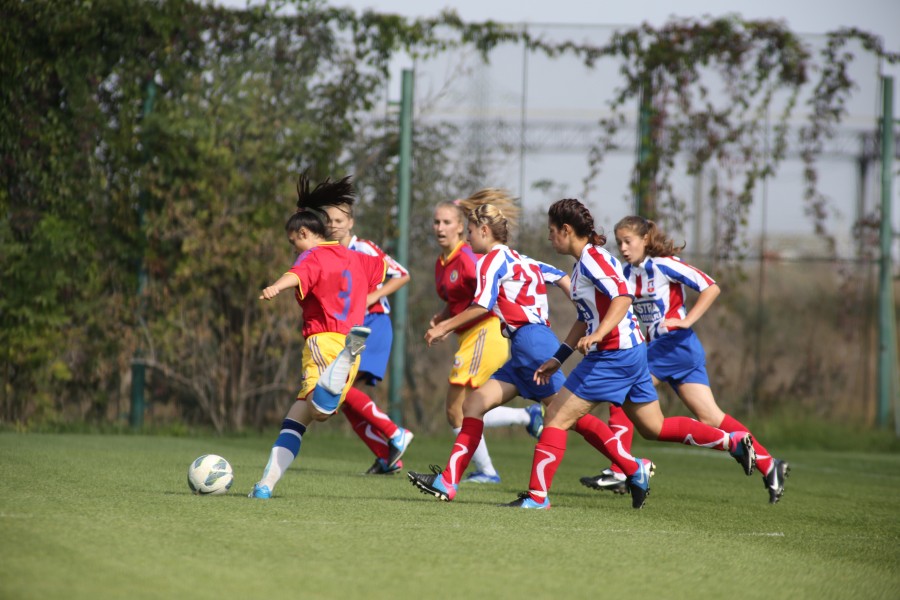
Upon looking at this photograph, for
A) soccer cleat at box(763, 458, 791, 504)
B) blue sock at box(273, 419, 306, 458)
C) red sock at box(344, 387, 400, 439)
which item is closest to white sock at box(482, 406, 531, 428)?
red sock at box(344, 387, 400, 439)

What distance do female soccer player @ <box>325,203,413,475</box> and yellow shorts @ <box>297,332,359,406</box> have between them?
87 cm

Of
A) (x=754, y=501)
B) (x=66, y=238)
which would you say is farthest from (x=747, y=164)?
(x=66, y=238)

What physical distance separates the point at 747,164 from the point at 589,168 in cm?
174

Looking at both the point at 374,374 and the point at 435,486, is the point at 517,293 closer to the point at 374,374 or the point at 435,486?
the point at 435,486

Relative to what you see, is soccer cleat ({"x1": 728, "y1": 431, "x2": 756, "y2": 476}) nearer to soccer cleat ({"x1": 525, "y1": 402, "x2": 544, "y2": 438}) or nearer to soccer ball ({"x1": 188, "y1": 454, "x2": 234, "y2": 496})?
soccer cleat ({"x1": 525, "y1": 402, "x2": 544, "y2": 438})

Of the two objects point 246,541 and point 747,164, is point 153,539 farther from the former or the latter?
point 747,164

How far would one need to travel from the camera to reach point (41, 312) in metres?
10.6

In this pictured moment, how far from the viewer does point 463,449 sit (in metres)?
5.95

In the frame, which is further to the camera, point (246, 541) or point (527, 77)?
point (527, 77)

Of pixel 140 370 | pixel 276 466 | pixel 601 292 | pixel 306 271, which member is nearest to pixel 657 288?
pixel 601 292

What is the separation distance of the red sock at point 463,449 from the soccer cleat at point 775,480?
5.56ft

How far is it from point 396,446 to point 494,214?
5.63ft

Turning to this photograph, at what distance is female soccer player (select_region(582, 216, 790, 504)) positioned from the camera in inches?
271

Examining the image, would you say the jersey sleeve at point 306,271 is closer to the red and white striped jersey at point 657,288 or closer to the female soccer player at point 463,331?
the female soccer player at point 463,331
